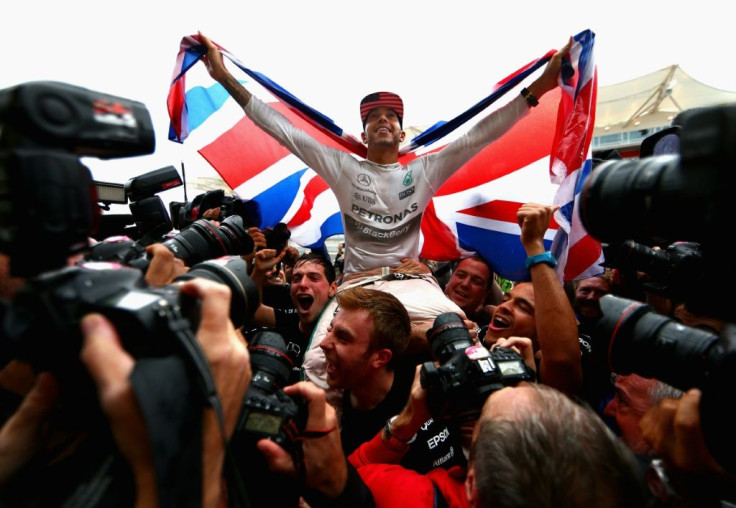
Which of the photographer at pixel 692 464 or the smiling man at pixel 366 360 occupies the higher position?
the photographer at pixel 692 464

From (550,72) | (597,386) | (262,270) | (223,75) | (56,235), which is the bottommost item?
(597,386)

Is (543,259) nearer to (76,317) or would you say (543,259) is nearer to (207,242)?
(207,242)

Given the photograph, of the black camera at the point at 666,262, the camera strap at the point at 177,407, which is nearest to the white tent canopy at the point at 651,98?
the black camera at the point at 666,262

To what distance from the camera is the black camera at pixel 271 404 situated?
957mm

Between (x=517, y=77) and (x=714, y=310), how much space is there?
2274 mm

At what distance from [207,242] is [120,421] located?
113 centimetres

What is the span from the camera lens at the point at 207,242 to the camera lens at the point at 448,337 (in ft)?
2.75

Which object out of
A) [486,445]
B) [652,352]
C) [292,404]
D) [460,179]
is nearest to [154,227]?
[292,404]

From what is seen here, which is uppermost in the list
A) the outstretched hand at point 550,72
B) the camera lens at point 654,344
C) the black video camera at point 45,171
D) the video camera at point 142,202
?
the outstretched hand at point 550,72

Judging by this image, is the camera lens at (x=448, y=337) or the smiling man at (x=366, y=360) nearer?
the camera lens at (x=448, y=337)

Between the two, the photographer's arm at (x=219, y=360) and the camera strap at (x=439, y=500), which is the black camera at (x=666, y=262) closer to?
the camera strap at (x=439, y=500)

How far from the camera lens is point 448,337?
1410 mm

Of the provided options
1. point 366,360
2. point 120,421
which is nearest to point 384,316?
point 366,360

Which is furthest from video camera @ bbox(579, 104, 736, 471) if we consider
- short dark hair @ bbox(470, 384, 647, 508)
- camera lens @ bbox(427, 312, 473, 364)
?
camera lens @ bbox(427, 312, 473, 364)
